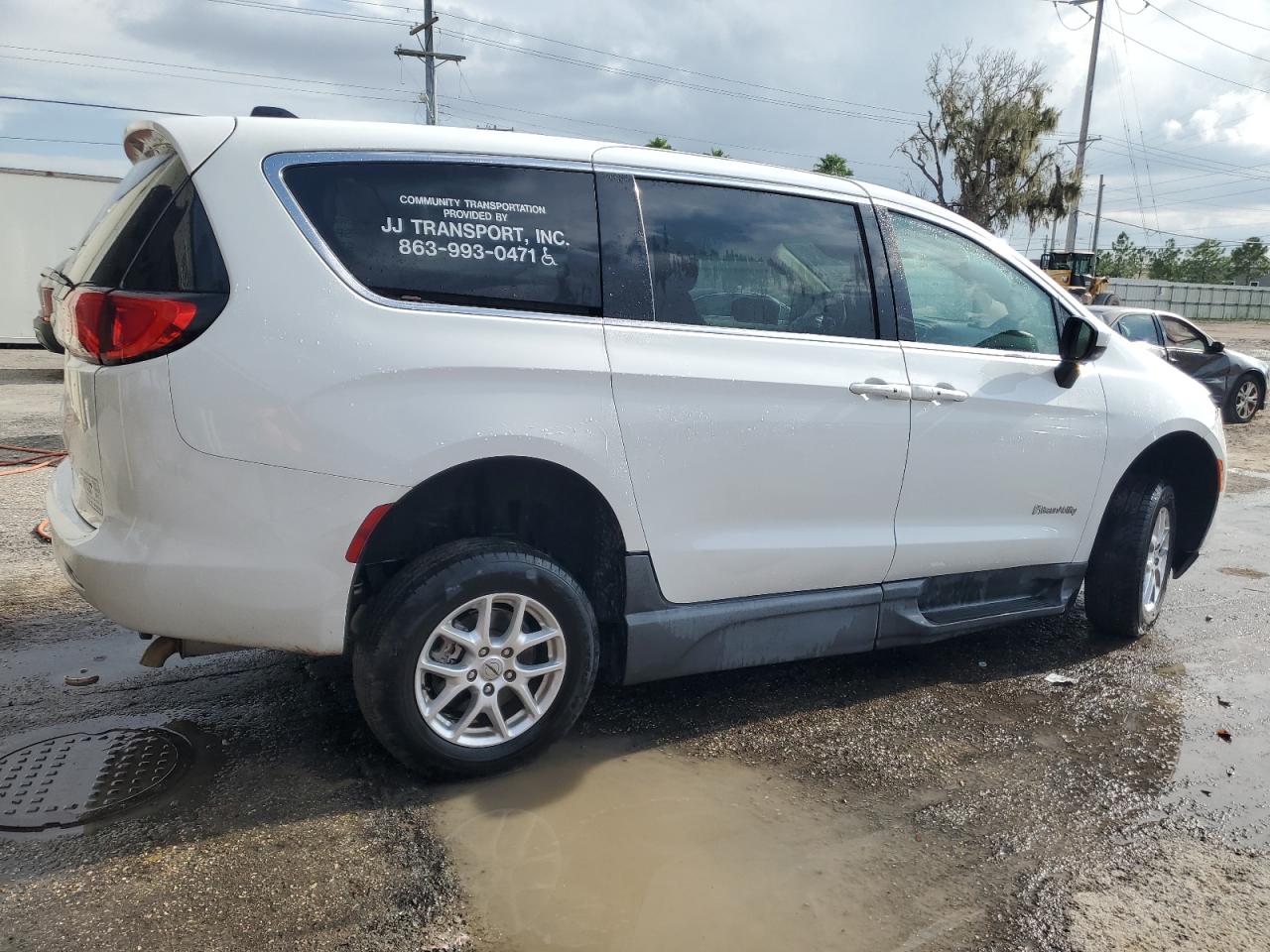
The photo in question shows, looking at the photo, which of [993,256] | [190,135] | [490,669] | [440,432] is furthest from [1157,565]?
[190,135]

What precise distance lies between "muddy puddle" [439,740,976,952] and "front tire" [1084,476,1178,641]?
226cm

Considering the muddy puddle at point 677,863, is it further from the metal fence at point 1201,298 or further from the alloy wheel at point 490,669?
the metal fence at point 1201,298

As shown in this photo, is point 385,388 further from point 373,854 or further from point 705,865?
point 705,865

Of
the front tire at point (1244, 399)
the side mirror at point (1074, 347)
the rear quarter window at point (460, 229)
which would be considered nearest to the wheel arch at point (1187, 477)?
the side mirror at point (1074, 347)

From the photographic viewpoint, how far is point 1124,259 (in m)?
83.2

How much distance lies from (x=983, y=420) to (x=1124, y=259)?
90.3m

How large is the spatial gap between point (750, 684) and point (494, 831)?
4.99 ft

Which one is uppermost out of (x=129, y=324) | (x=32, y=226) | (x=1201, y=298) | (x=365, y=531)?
(x=1201, y=298)

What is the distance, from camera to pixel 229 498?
2.72 m

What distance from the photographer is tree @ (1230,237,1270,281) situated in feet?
246

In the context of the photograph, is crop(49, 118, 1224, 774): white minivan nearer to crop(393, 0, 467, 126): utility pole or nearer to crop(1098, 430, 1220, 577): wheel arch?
crop(1098, 430, 1220, 577): wheel arch

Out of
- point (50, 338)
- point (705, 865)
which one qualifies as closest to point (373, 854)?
point (705, 865)

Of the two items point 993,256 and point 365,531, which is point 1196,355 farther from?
point 365,531

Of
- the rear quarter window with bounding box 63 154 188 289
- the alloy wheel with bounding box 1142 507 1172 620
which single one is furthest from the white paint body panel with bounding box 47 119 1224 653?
the alloy wheel with bounding box 1142 507 1172 620
